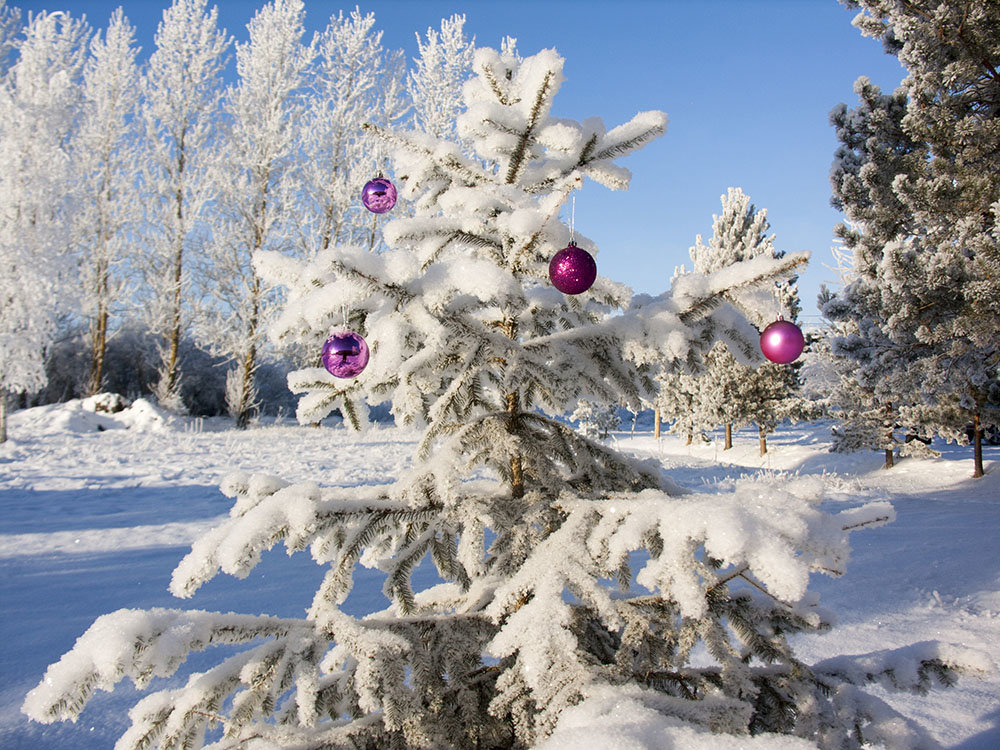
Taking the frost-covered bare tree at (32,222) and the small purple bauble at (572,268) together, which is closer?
the small purple bauble at (572,268)

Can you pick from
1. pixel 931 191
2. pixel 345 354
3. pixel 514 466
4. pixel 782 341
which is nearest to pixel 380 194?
pixel 345 354

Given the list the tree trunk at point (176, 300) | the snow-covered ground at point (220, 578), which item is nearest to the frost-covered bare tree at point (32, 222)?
the snow-covered ground at point (220, 578)

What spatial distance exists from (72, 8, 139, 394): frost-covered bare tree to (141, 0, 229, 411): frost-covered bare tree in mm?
842

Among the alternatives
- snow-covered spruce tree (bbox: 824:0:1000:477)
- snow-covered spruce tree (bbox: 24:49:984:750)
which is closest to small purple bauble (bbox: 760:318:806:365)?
snow-covered spruce tree (bbox: 24:49:984:750)

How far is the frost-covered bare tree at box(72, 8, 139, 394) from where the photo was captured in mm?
14883

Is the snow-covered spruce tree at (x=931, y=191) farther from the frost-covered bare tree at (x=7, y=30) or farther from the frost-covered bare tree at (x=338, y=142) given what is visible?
the frost-covered bare tree at (x=7, y=30)

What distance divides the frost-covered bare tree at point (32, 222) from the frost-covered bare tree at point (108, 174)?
3777 millimetres

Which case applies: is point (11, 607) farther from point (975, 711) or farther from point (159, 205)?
point (159, 205)

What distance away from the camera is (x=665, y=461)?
1150 centimetres

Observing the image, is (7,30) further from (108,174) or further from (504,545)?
(504,545)

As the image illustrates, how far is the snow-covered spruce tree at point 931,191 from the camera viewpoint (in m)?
5.25

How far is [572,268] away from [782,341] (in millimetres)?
578

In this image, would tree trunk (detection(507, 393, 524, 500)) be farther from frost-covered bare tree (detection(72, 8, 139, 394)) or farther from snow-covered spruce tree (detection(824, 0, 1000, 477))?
frost-covered bare tree (detection(72, 8, 139, 394))

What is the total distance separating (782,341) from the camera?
1377 mm
